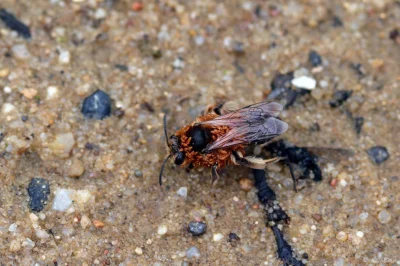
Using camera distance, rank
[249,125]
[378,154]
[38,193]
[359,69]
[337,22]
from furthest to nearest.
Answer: [337,22] < [359,69] < [378,154] < [249,125] < [38,193]

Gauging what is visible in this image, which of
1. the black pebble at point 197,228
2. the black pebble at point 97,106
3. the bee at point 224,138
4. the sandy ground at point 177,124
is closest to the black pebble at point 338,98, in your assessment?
the sandy ground at point 177,124

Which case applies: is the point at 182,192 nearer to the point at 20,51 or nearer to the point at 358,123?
the point at 358,123

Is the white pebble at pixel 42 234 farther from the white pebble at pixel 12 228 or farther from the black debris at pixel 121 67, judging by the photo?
the black debris at pixel 121 67

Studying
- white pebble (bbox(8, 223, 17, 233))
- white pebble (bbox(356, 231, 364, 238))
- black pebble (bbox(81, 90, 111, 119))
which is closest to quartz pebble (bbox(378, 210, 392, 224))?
white pebble (bbox(356, 231, 364, 238))

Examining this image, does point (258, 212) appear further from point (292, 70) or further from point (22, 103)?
point (22, 103)

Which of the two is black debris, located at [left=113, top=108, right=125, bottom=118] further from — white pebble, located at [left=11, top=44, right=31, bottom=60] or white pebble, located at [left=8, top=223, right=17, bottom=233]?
white pebble, located at [left=8, top=223, right=17, bottom=233]

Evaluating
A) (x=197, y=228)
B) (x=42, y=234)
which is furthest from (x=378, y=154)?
(x=42, y=234)

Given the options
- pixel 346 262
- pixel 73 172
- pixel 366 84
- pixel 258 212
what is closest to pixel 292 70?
pixel 366 84
